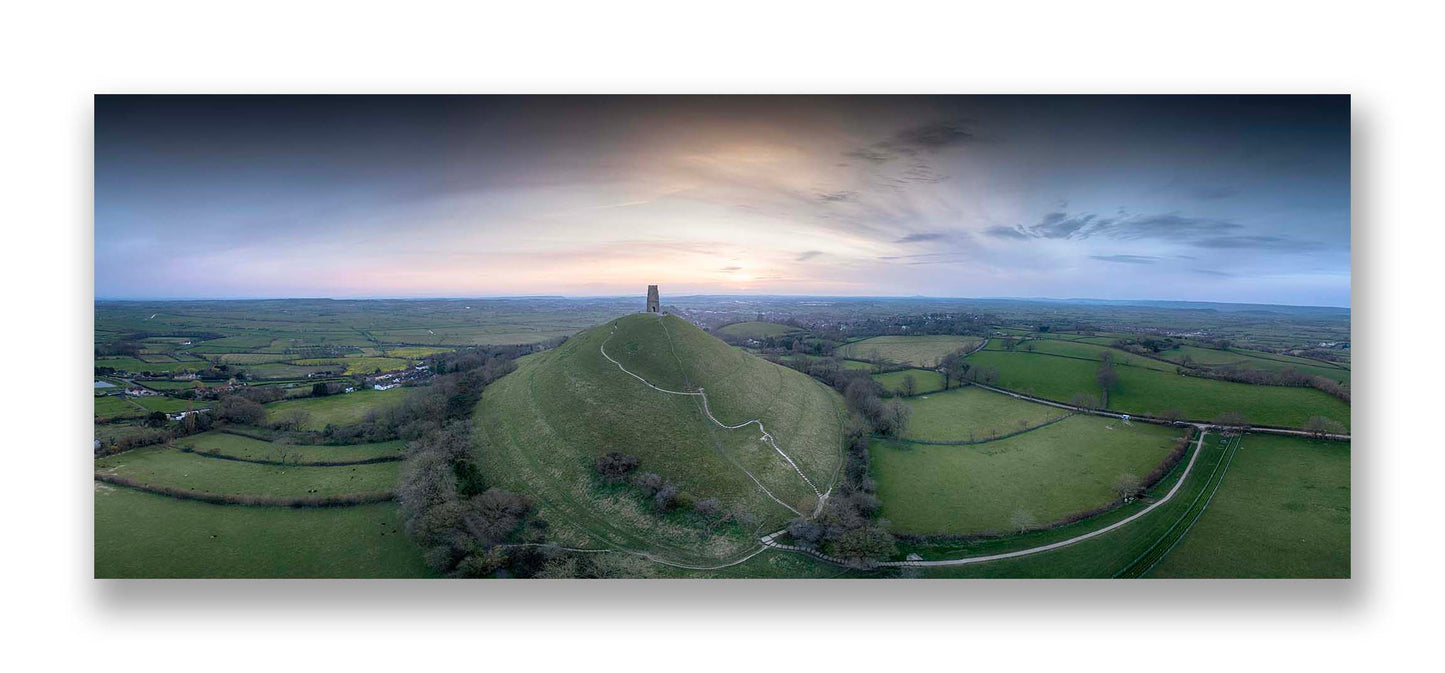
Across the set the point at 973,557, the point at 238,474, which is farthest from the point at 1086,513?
the point at 238,474

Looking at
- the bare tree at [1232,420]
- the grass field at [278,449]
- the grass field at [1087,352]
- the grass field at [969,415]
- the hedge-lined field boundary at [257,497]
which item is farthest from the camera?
the grass field at [969,415]

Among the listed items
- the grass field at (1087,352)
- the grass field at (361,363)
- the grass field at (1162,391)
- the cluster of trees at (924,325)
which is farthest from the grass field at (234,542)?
the grass field at (1087,352)

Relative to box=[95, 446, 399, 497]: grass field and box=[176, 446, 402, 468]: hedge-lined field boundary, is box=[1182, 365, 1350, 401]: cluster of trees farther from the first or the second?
box=[176, 446, 402, 468]: hedge-lined field boundary

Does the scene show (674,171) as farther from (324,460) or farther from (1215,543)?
(1215,543)

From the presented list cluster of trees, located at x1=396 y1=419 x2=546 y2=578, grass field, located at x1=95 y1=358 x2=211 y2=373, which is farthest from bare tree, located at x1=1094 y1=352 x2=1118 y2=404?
grass field, located at x1=95 y1=358 x2=211 y2=373

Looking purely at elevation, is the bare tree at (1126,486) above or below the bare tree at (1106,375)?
below

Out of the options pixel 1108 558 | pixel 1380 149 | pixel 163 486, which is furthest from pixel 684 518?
pixel 1380 149

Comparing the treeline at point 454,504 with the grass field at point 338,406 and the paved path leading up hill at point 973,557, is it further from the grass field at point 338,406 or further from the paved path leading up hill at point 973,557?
the paved path leading up hill at point 973,557
